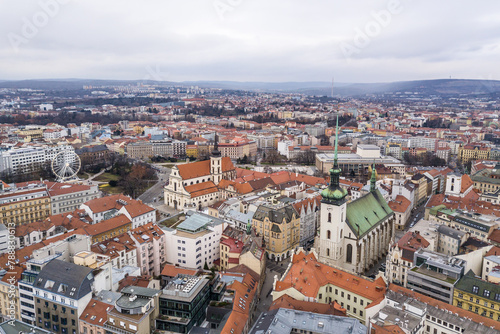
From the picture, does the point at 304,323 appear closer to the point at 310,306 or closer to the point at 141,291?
the point at 310,306

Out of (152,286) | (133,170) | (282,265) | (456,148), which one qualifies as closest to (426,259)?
(282,265)

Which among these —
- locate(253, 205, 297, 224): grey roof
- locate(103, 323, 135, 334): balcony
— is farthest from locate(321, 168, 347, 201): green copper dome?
locate(103, 323, 135, 334): balcony

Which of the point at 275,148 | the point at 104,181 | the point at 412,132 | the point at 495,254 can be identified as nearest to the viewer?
the point at 495,254

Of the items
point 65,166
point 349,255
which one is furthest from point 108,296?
point 65,166

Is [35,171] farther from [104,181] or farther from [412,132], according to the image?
[412,132]

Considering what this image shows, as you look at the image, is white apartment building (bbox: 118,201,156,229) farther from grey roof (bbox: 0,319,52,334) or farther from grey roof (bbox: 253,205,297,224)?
grey roof (bbox: 0,319,52,334)

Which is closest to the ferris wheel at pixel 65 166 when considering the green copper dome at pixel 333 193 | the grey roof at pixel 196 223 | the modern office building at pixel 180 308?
the grey roof at pixel 196 223
